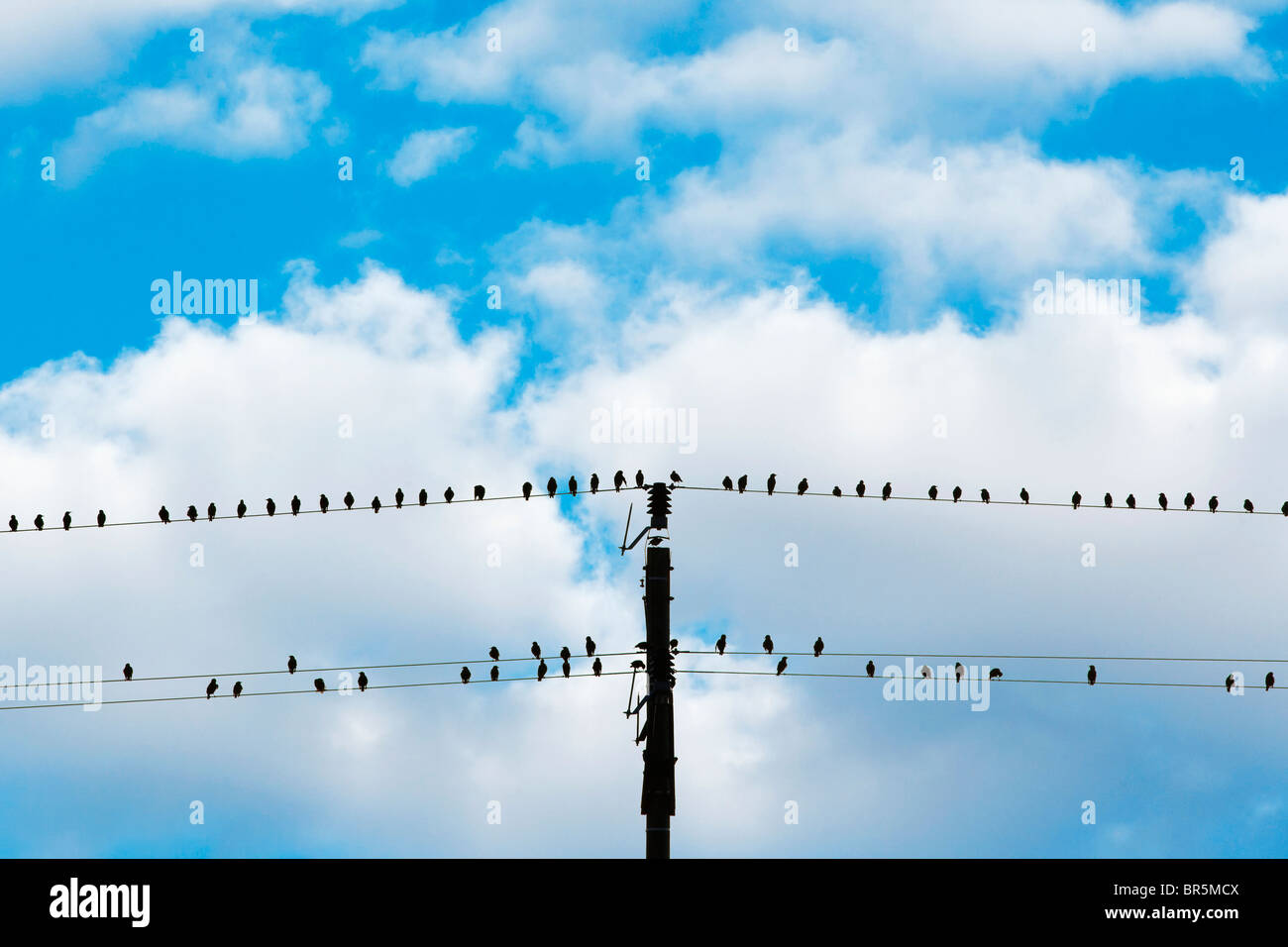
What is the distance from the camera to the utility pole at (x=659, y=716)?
22797 mm

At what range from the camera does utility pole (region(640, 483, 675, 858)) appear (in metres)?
22.8

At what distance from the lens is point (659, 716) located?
75.8ft
